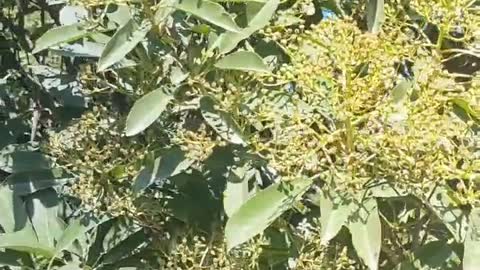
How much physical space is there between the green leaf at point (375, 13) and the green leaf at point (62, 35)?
36 cm

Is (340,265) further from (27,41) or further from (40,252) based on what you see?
(27,41)

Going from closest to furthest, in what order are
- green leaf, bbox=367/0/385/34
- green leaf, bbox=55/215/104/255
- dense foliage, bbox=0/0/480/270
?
dense foliage, bbox=0/0/480/270 < green leaf, bbox=367/0/385/34 < green leaf, bbox=55/215/104/255

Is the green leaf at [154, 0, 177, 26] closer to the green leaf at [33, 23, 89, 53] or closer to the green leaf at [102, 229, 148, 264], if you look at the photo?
the green leaf at [33, 23, 89, 53]

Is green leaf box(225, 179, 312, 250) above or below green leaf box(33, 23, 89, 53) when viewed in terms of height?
below

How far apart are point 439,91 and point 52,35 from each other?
492 mm

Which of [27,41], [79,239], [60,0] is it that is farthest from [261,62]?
[27,41]

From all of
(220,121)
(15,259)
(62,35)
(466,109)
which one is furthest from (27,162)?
(466,109)

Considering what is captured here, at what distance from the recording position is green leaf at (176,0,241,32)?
1.21 m

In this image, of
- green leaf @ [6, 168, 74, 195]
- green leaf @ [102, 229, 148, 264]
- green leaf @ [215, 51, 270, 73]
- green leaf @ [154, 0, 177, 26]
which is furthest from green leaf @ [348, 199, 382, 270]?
green leaf @ [6, 168, 74, 195]

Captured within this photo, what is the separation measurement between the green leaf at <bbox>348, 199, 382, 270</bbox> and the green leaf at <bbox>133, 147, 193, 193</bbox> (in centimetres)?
24

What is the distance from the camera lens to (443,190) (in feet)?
4.13

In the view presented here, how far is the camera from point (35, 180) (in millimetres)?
1580

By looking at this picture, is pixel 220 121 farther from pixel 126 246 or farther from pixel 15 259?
pixel 15 259

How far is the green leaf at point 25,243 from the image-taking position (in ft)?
4.92
